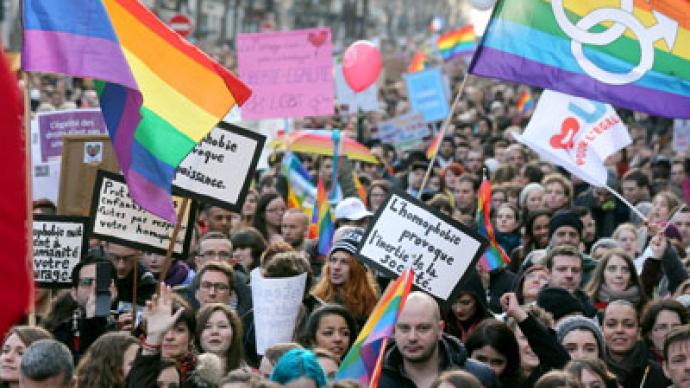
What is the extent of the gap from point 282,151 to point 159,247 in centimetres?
899

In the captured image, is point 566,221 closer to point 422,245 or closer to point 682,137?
point 422,245

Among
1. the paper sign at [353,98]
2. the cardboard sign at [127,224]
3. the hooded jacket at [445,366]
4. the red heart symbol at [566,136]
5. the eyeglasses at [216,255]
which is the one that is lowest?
the hooded jacket at [445,366]

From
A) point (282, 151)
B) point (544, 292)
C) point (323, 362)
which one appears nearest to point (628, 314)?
point (544, 292)

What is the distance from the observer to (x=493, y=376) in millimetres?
6953

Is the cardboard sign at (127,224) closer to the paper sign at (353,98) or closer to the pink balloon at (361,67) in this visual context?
the pink balloon at (361,67)

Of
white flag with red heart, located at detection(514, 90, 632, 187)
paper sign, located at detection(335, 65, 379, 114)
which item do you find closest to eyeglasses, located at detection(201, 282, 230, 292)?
white flag with red heart, located at detection(514, 90, 632, 187)

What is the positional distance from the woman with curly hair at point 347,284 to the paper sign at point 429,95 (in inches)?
482

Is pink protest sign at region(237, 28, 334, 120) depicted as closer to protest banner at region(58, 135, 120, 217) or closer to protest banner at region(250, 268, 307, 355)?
protest banner at region(58, 135, 120, 217)

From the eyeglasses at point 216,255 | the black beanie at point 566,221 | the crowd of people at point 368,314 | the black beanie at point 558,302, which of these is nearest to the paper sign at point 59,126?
the crowd of people at point 368,314

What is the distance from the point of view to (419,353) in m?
6.76

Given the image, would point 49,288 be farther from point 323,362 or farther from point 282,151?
point 282,151

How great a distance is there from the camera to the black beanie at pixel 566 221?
10742mm

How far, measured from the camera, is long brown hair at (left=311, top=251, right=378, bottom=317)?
8508mm

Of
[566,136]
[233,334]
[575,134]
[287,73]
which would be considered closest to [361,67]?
[287,73]
